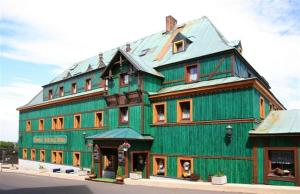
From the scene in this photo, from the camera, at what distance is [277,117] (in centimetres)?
2388

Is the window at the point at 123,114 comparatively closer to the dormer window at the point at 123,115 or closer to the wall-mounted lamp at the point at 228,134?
the dormer window at the point at 123,115

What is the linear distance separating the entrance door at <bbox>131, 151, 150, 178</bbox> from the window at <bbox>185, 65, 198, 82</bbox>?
695 centimetres

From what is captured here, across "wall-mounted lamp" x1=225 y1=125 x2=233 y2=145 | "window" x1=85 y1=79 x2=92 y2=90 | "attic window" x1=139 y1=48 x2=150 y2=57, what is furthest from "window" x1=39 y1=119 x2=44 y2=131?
"wall-mounted lamp" x1=225 y1=125 x2=233 y2=145

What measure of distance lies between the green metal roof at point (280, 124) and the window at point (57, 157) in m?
24.2

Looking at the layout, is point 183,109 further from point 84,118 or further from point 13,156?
point 13,156

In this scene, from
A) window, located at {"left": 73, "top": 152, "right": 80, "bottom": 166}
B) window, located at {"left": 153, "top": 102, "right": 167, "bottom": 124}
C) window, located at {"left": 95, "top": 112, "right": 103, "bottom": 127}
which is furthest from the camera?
window, located at {"left": 73, "top": 152, "right": 80, "bottom": 166}

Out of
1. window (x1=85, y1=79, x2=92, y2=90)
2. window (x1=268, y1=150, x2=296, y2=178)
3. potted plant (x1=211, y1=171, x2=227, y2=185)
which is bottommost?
potted plant (x1=211, y1=171, x2=227, y2=185)

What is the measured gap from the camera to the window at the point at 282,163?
21.0m

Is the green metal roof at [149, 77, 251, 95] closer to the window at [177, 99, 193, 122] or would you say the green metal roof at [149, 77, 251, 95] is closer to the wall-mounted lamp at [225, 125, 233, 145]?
the window at [177, 99, 193, 122]

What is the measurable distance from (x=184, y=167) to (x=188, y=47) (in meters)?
10.3

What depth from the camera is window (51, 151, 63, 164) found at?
128 feet

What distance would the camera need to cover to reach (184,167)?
25797 mm

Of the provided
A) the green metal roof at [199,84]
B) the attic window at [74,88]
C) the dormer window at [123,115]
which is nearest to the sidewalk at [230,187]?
the dormer window at [123,115]

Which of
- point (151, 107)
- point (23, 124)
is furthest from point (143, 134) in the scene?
point (23, 124)
